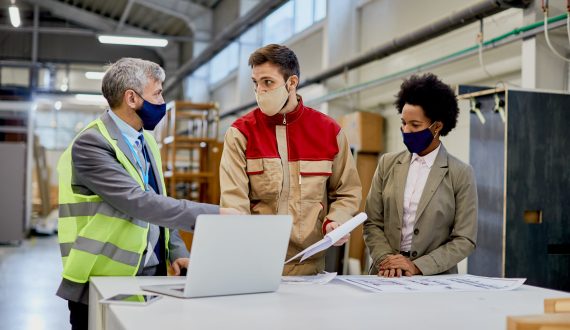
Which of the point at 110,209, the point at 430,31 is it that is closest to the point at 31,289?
the point at 430,31

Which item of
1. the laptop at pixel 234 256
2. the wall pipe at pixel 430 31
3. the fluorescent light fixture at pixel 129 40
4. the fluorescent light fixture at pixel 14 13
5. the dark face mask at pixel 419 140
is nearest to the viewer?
the laptop at pixel 234 256

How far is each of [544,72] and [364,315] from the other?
4.14 meters

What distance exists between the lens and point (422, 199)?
7.97 feet

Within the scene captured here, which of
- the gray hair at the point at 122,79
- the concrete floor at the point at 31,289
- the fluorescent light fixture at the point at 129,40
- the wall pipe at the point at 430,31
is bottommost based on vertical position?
the concrete floor at the point at 31,289

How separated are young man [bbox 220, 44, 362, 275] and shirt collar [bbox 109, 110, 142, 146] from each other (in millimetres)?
324

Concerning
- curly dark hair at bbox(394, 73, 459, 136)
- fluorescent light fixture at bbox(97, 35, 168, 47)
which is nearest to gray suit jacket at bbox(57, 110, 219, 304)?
curly dark hair at bbox(394, 73, 459, 136)

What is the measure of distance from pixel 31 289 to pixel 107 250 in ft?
18.9

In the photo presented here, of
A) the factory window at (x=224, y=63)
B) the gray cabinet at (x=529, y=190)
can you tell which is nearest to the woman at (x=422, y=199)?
the gray cabinet at (x=529, y=190)

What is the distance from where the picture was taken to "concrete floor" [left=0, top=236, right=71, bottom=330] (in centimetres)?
554

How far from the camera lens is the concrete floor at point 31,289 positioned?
18.2ft

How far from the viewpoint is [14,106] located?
45.0 ft

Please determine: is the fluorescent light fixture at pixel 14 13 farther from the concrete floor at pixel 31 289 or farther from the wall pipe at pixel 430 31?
the wall pipe at pixel 430 31

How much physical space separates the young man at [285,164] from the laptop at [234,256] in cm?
49

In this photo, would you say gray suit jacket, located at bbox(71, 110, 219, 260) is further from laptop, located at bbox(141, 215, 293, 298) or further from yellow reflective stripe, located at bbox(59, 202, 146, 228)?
laptop, located at bbox(141, 215, 293, 298)
